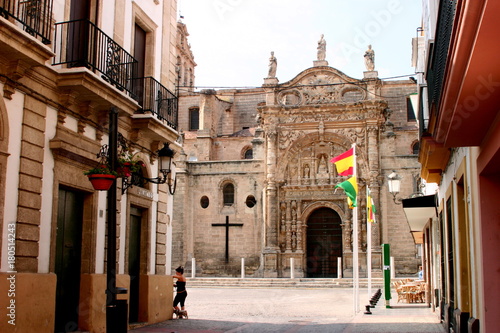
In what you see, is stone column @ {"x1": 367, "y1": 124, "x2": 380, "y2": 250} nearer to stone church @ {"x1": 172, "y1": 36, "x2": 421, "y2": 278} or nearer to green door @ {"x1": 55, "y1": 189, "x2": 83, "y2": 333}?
stone church @ {"x1": 172, "y1": 36, "x2": 421, "y2": 278}

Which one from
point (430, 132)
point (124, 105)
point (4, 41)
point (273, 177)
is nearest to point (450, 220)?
point (430, 132)

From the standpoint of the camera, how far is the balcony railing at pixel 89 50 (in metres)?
10.4

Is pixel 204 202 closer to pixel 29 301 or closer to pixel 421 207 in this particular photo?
pixel 421 207

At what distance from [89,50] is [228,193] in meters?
28.1

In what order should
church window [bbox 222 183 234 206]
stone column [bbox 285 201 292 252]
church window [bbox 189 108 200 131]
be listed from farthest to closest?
church window [bbox 189 108 200 131] → church window [bbox 222 183 234 206] → stone column [bbox 285 201 292 252]

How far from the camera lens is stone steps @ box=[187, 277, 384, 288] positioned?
104ft

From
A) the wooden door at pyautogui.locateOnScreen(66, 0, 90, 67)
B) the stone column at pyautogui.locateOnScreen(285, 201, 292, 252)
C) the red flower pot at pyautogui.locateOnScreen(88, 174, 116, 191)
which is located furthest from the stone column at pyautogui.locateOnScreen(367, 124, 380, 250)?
the red flower pot at pyautogui.locateOnScreen(88, 174, 116, 191)

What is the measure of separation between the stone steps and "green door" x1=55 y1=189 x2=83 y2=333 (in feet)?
71.5

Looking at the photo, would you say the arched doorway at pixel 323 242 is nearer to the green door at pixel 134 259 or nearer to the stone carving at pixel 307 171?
the stone carving at pixel 307 171

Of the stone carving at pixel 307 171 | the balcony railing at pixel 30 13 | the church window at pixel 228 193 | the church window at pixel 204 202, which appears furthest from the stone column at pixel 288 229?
the balcony railing at pixel 30 13

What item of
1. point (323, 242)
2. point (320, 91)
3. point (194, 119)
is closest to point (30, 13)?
point (320, 91)

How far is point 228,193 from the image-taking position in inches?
1528

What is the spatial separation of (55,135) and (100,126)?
157 cm

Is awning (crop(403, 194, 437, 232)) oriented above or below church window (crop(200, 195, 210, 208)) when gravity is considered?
below
